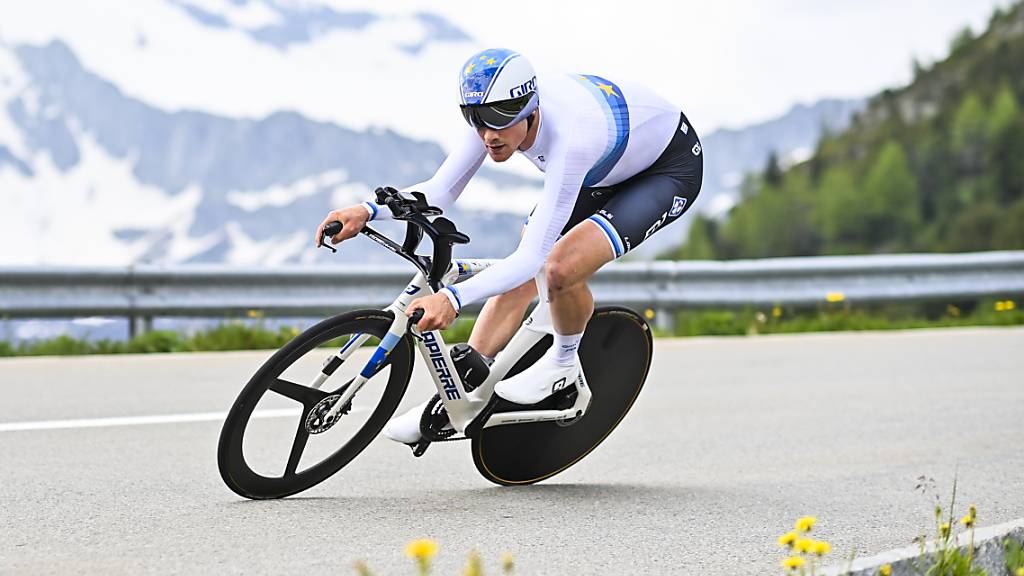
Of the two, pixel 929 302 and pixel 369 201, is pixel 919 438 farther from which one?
pixel 929 302

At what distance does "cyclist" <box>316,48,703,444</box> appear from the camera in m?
4.66

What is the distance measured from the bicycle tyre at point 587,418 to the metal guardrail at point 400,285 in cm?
570

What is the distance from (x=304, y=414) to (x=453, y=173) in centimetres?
110

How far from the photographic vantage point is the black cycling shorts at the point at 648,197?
5098mm

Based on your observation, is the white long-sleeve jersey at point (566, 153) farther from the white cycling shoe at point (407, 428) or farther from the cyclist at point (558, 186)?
the white cycling shoe at point (407, 428)

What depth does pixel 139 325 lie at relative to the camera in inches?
424

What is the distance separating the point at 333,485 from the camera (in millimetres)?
5453

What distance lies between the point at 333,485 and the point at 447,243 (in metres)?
1.24

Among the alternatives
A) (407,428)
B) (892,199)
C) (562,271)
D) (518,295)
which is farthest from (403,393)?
(892,199)

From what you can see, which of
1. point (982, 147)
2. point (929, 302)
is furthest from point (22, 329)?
point (982, 147)

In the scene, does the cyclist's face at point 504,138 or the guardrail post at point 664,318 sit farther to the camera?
the guardrail post at point 664,318

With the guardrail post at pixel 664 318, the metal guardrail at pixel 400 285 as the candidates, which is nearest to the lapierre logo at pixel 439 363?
the metal guardrail at pixel 400 285

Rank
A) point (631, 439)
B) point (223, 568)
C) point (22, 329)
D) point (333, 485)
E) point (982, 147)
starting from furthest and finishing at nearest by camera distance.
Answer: point (982, 147)
point (22, 329)
point (631, 439)
point (333, 485)
point (223, 568)

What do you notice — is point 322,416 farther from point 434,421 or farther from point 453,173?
point 453,173
